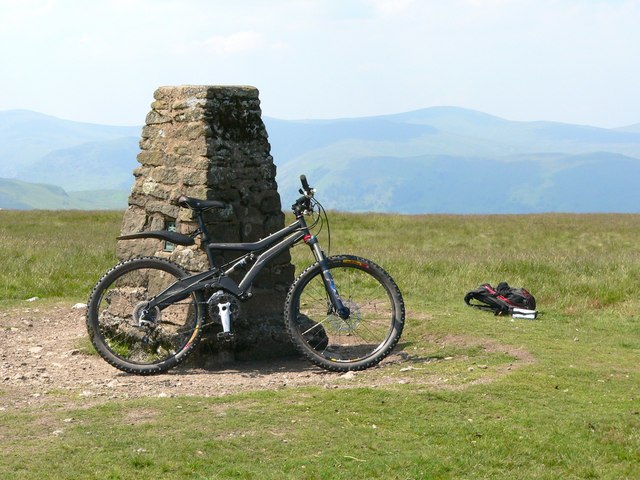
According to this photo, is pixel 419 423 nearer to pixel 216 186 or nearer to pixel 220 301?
pixel 220 301

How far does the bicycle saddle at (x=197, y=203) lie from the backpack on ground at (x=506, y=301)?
4.65 m

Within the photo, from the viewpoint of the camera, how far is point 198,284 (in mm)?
9000

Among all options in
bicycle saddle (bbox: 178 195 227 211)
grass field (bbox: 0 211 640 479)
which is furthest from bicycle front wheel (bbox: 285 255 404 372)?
bicycle saddle (bbox: 178 195 227 211)

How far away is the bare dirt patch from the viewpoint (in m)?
8.15

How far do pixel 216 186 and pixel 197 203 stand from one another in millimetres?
566

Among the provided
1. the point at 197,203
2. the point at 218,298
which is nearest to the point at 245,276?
the point at 218,298

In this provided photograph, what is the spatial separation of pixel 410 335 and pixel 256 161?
2.64 meters

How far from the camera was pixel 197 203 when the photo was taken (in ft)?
30.1

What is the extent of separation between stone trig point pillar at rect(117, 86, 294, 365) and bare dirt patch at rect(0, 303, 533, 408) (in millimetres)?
472

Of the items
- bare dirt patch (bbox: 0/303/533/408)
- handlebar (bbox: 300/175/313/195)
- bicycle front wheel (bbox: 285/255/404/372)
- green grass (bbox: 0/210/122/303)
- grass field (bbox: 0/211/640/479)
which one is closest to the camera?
grass field (bbox: 0/211/640/479)

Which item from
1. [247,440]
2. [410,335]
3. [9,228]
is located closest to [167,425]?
[247,440]

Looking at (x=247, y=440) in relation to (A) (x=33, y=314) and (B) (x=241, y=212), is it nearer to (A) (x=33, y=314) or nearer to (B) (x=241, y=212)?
(B) (x=241, y=212)

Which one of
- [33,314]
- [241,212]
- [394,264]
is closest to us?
[241,212]

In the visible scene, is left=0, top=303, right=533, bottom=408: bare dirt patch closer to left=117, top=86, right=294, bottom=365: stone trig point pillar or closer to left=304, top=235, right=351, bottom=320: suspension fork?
left=117, top=86, right=294, bottom=365: stone trig point pillar
